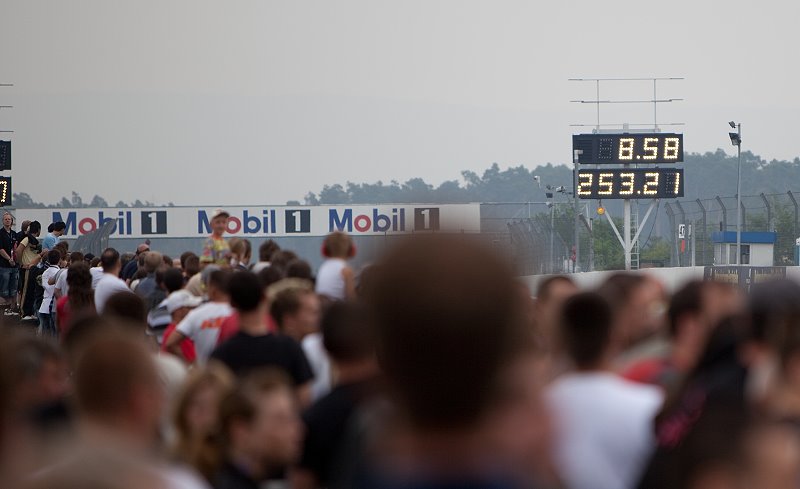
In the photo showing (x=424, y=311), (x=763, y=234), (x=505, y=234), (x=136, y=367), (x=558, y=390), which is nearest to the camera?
(x=424, y=311)

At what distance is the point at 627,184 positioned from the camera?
4034 cm

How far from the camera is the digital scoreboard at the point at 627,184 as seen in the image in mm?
40281

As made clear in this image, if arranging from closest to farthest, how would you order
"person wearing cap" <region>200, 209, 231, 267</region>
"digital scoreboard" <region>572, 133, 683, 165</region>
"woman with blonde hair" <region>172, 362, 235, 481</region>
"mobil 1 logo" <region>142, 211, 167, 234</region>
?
"woman with blonde hair" <region>172, 362, 235, 481</region>, "person wearing cap" <region>200, 209, 231, 267</region>, "digital scoreboard" <region>572, 133, 683, 165</region>, "mobil 1 logo" <region>142, 211, 167, 234</region>

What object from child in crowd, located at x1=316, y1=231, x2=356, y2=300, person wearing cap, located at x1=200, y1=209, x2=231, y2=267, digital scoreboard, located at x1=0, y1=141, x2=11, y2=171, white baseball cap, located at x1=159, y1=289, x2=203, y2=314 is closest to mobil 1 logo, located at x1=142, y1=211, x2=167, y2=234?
digital scoreboard, located at x1=0, y1=141, x2=11, y2=171

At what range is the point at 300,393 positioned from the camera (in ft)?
24.2

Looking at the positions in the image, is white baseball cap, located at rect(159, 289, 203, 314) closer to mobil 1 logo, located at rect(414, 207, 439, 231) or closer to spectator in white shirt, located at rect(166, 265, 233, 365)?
spectator in white shirt, located at rect(166, 265, 233, 365)

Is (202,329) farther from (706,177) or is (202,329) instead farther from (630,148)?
(706,177)

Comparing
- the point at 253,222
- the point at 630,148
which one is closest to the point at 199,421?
the point at 630,148

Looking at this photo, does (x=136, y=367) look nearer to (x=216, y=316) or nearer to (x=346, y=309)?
(x=346, y=309)

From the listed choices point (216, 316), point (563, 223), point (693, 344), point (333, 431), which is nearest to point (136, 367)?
point (333, 431)

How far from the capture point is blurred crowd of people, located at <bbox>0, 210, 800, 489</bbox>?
1994 millimetres

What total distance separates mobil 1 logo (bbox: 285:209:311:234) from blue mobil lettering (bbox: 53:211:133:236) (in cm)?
617

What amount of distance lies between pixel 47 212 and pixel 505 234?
155 feet

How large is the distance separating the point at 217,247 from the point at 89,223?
37981 millimetres
